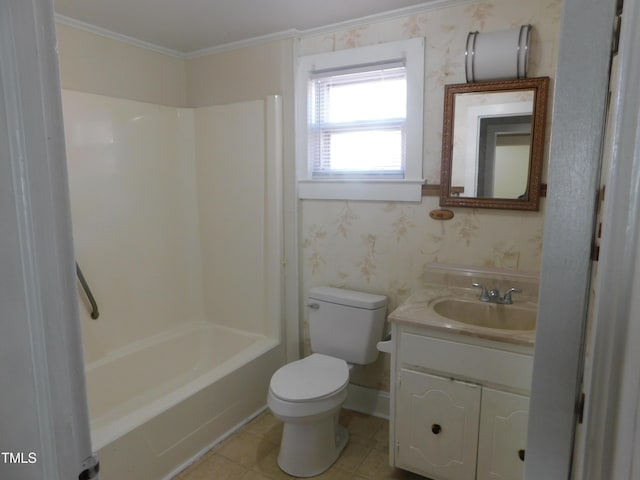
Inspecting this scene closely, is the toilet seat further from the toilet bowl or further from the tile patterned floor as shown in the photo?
→ the tile patterned floor

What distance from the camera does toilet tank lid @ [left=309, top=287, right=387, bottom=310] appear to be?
7.43 feet

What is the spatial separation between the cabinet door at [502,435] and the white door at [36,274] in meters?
1.46

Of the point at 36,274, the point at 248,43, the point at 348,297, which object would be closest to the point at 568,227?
the point at 36,274

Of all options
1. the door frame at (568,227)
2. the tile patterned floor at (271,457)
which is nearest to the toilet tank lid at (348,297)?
the tile patterned floor at (271,457)

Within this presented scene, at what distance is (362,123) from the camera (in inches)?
92.8

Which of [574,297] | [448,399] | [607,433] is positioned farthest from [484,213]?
[607,433]

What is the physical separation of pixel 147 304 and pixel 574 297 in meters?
2.61

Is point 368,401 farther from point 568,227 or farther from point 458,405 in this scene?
point 568,227

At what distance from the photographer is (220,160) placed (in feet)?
9.15

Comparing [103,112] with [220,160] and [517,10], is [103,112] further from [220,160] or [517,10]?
[517,10]

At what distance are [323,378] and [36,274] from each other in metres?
1.66

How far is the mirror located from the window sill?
0.17 meters

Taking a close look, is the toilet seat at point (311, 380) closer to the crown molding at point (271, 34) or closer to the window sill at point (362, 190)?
the window sill at point (362, 190)

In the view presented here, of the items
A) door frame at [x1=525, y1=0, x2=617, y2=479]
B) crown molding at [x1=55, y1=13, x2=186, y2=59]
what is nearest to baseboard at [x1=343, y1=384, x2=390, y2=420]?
door frame at [x1=525, y1=0, x2=617, y2=479]
